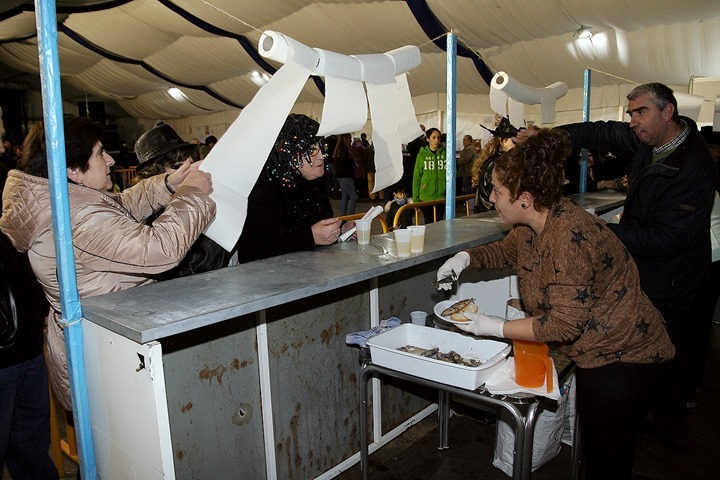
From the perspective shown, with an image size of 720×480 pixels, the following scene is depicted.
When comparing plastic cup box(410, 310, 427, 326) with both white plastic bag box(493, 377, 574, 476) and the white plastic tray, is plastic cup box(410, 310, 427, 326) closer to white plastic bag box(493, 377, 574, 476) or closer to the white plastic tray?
the white plastic tray

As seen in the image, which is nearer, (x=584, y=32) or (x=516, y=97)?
(x=516, y=97)

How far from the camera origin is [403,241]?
7.87 ft

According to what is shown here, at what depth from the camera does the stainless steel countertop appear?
1.56 meters

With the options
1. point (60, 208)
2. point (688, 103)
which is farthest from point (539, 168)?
point (688, 103)

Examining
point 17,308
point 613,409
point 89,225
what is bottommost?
point 613,409

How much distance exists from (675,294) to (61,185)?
2.90 metres

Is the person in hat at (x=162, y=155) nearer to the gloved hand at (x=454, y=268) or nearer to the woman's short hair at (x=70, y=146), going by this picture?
the woman's short hair at (x=70, y=146)

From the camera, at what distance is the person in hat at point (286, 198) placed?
99.2 inches

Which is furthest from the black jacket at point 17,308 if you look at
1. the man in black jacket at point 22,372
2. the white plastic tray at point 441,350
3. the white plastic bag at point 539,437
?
the white plastic bag at point 539,437

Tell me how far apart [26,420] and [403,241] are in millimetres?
1840

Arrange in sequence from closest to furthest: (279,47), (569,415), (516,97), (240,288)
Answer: (240,288) < (279,47) < (569,415) < (516,97)

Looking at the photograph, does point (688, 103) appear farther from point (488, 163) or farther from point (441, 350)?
point (441, 350)

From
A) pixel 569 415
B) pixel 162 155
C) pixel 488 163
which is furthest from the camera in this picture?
pixel 488 163

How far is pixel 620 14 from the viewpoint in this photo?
314 inches
